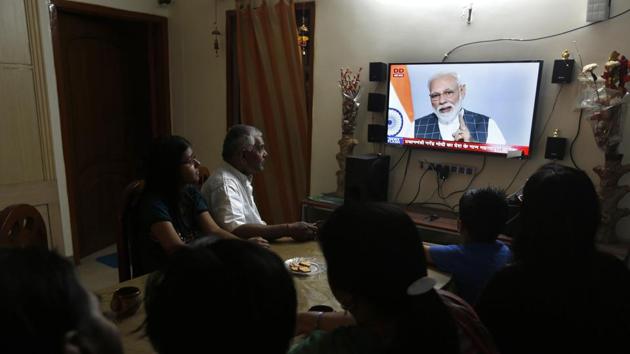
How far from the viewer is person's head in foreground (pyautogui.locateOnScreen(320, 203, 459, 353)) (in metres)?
0.74

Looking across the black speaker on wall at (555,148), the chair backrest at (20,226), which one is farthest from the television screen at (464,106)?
the chair backrest at (20,226)

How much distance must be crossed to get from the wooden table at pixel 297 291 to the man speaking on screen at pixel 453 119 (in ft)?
4.43

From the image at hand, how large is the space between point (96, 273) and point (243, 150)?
1929mm

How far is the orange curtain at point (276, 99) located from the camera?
332 cm

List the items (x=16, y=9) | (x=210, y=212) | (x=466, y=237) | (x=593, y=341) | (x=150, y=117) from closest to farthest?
1. (x=593, y=341)
2. (x=466, y=237)
3. (x=210, y=212)
4. (x=16, y=9)
5. (x=150, y=117)

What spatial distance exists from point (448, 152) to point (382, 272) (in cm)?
225

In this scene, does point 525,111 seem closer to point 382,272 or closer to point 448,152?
point 448,152

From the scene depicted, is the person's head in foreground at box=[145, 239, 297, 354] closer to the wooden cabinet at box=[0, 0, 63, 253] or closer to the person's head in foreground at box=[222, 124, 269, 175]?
the person's head in foreground at box=[222, 124, 269, 175]

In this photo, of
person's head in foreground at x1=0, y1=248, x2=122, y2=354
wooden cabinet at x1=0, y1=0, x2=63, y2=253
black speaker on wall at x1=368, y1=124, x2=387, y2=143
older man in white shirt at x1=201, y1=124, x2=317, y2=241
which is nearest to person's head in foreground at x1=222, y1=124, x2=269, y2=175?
older man in white shirt at x1=201, y1=124, x2=317, y2=241

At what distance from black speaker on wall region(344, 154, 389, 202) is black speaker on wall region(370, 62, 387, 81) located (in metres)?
0.54

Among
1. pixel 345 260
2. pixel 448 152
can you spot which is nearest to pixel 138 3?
pixel 448 152

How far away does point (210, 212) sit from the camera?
2.04 metres

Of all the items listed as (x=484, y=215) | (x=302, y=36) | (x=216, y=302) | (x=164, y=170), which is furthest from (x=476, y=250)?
(x=302, y=36)

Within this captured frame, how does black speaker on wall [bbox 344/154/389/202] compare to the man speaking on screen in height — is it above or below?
below
